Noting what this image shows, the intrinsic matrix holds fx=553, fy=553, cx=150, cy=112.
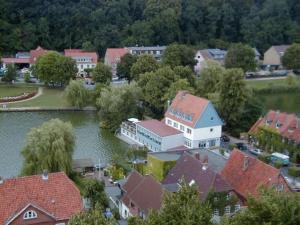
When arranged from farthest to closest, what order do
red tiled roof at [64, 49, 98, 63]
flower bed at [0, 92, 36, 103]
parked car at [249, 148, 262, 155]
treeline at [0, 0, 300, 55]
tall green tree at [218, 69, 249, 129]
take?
1. treeline at [0, 0, 300, 55]
2. red tiled roof at [64, 49, 98, 63]
3. flower bed at [0, 92, 36, 103]
4. tall green tree at [218, 69, 249, 129]
5. parked car at [249, 148, 262, 155]

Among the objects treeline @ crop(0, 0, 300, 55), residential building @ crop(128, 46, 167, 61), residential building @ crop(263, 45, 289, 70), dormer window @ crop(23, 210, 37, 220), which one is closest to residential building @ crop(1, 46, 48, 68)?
treeline @ crop(0, 0, 300, 55)

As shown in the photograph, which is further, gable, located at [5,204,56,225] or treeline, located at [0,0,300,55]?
treeline, located at [0,0,300,55]

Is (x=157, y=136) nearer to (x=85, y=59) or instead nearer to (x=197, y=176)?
(x=197, y=176)

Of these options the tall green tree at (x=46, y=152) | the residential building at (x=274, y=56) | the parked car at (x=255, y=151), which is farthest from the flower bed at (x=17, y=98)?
the residential building at (x=274, y=56)

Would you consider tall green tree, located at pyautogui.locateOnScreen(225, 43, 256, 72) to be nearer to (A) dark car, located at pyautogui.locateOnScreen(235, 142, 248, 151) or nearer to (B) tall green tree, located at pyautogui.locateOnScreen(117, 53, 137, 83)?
(B) tall green tree, located at pyautogui.locateOnScreen(117, 53, 137, 83)

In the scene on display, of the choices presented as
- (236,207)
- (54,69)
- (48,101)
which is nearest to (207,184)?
(236,207)

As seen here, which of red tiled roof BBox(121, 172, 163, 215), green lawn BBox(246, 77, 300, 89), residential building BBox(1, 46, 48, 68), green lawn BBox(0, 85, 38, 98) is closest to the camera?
red tiled roof BBox(121, 172, 163, 215)

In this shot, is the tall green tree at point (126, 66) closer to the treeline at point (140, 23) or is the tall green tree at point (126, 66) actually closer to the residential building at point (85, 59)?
the residential building at point (85, 59)

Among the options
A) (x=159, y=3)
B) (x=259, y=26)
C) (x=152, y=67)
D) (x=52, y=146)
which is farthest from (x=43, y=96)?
(x=259, y=26)
